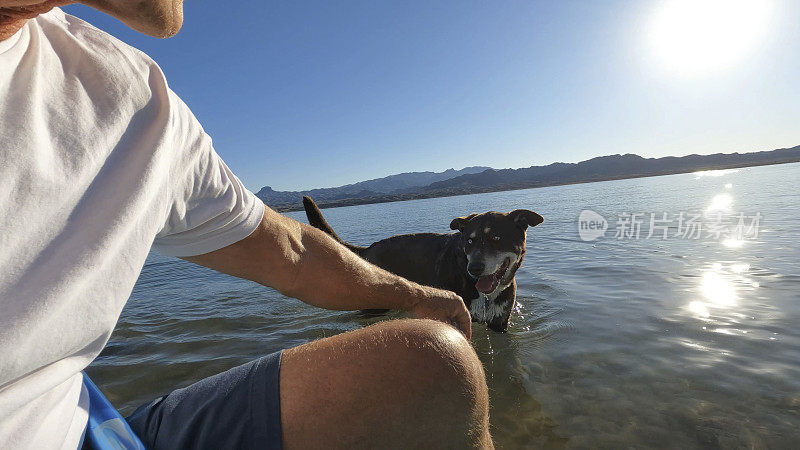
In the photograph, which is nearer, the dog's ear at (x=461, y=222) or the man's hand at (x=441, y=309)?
A: the man's hand at (x=441, y=309)

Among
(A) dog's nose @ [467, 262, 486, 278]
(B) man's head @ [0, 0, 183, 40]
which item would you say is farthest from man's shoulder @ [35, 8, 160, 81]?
(A) dog's nose @ [467, 262, 486, 278]

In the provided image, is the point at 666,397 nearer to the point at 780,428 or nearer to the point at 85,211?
the point at 780,428

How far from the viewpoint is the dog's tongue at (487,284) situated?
5.10m

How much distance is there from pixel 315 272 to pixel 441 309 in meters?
0.78

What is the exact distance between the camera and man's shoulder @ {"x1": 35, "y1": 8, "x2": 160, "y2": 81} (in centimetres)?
121

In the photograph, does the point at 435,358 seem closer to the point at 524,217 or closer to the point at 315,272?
the point at 315,272

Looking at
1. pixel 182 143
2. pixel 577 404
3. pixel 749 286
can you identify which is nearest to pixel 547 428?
pixel 577 404

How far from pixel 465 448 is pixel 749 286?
687 cm

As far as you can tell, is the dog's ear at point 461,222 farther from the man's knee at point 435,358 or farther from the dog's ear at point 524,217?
the man's knee at point 435,358

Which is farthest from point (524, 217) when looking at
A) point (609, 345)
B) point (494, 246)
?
point (609, 345)

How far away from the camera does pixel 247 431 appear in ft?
4.60

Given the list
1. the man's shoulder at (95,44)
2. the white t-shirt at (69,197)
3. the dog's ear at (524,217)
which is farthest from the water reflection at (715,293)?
the man's shoulder at (95,44)

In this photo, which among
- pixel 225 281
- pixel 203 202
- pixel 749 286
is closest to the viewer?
pixel 203 202

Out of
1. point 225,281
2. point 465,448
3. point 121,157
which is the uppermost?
point 121,157
